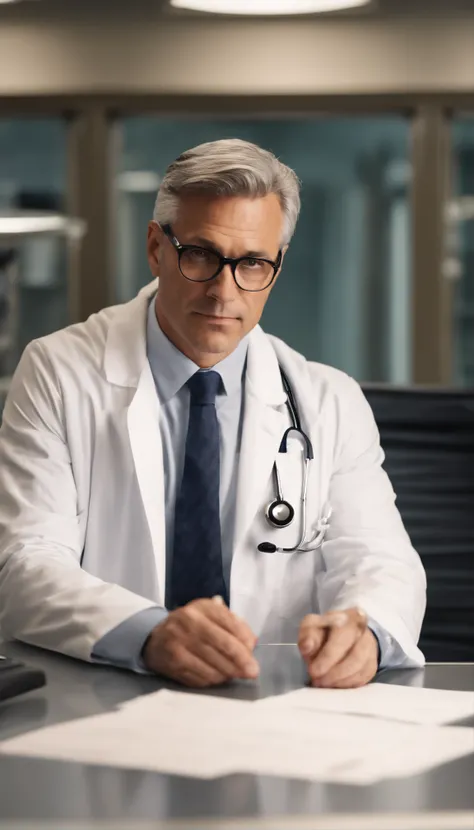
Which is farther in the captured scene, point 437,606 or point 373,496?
point 437,606

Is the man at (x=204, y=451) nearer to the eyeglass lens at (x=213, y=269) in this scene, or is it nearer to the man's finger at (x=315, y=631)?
the eyeglass lens at (x=213, y=269)

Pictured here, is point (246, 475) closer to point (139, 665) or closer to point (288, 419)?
point (288, 419)

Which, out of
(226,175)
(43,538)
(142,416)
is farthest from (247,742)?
(226,175)

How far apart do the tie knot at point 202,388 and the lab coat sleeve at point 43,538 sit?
0.23 meters

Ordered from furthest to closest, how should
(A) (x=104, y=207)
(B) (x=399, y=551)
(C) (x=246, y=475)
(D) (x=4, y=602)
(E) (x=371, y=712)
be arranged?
(A) (x=104, y=207) < (C) (x=246, y=475) < (B) (x=399, y=551) < (D) (x=4, y=602) < (E) (x=371, y=712)

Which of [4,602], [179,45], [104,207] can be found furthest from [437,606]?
[179,45]

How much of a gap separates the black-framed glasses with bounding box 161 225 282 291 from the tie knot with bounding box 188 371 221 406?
7.6 inches

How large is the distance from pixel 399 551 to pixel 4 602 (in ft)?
2.01

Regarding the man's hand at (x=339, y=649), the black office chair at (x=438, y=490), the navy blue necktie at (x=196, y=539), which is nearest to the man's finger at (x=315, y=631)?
the man's hand at (x=339, y=649)

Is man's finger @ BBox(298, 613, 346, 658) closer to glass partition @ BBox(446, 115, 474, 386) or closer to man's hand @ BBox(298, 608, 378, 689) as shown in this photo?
man's hand @ BBox(298, 608, 378, 689)

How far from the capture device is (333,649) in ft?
4.51

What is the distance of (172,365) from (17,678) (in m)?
0.83

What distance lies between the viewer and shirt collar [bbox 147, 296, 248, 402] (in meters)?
1.96

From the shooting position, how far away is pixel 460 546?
2.37 metres
